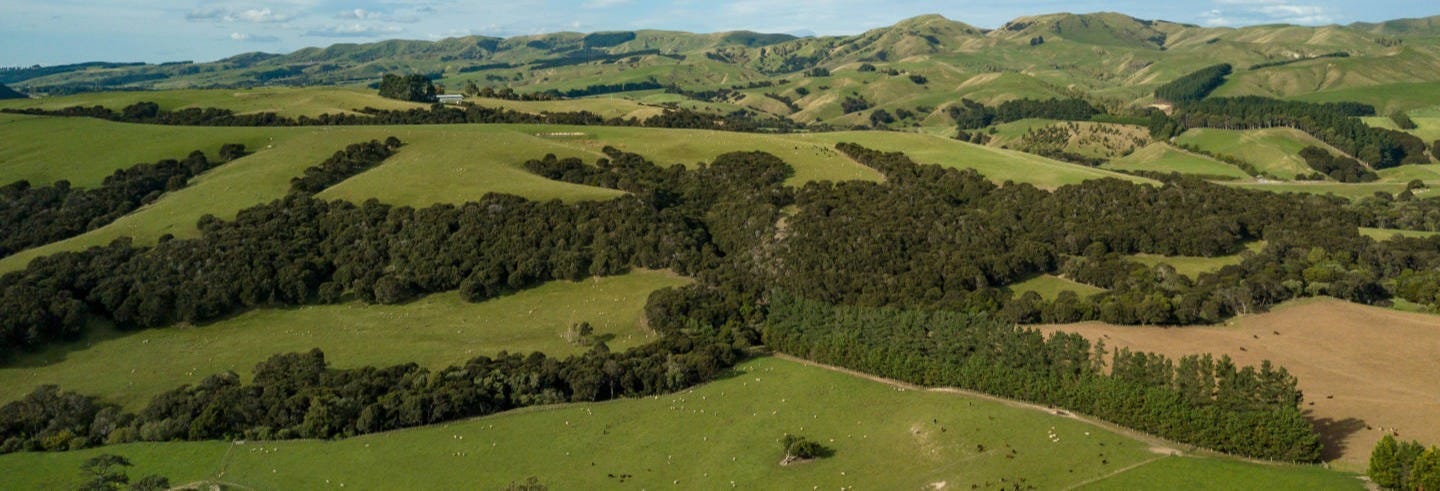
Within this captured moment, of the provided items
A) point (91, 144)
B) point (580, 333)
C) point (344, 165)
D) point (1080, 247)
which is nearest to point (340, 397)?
point (580, 333)

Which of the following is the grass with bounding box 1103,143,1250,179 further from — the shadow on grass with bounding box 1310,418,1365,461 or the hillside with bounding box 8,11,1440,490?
the shadow on grass with bounding box 1310,418,1365,461

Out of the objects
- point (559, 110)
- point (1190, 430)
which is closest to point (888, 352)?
point (1190, 430)

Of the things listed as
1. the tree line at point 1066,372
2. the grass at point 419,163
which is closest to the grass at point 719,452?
the tree line at point 1066,372

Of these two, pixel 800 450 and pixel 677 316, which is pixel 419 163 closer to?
pixel 677 316

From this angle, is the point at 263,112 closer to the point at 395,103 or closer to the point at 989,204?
the point at 395,103

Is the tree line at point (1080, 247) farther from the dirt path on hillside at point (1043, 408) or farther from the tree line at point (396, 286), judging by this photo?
the dirt path on hillside at point (1043, 408)

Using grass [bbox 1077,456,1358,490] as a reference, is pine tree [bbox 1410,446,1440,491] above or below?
above

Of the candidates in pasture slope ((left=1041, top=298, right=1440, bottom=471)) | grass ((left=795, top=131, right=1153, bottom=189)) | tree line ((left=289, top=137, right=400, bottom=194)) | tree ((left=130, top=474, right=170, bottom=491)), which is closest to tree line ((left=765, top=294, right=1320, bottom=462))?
pasture slope ((left=1041, top=298, right=1440, bottom=471))
